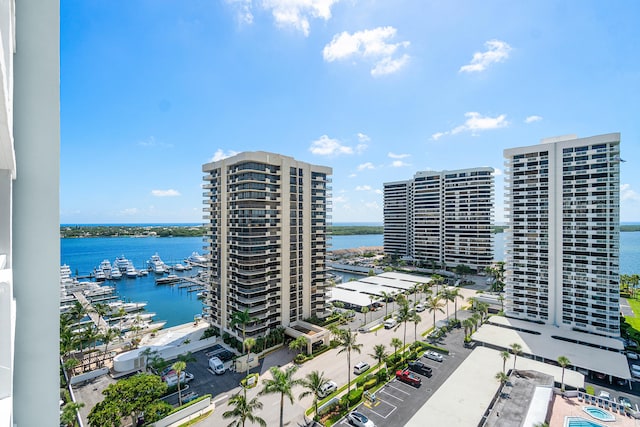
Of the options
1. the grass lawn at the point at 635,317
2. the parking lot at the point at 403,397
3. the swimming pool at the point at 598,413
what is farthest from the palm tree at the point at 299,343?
the grass lawn at the point at 635,317

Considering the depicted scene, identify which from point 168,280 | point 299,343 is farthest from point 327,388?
point 168,280

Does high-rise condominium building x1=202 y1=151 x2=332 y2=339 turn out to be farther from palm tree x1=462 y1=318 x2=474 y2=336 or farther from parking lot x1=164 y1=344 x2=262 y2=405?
palm tree x1=462 y1=318 x2=474 y2=336

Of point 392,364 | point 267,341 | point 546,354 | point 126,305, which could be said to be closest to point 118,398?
point 267,341

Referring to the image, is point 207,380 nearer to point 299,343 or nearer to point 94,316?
point 299,343

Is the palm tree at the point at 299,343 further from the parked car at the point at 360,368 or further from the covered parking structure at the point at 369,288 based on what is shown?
the covered parking structure at the point at 369,288

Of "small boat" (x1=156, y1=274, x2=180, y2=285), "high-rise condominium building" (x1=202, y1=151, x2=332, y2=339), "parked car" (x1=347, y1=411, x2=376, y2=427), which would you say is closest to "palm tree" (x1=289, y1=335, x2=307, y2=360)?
"high-rise condominium building" (x1=202, y1=151, x2=332, y2=339)

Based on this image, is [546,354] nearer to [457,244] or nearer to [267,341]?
[267,341]
